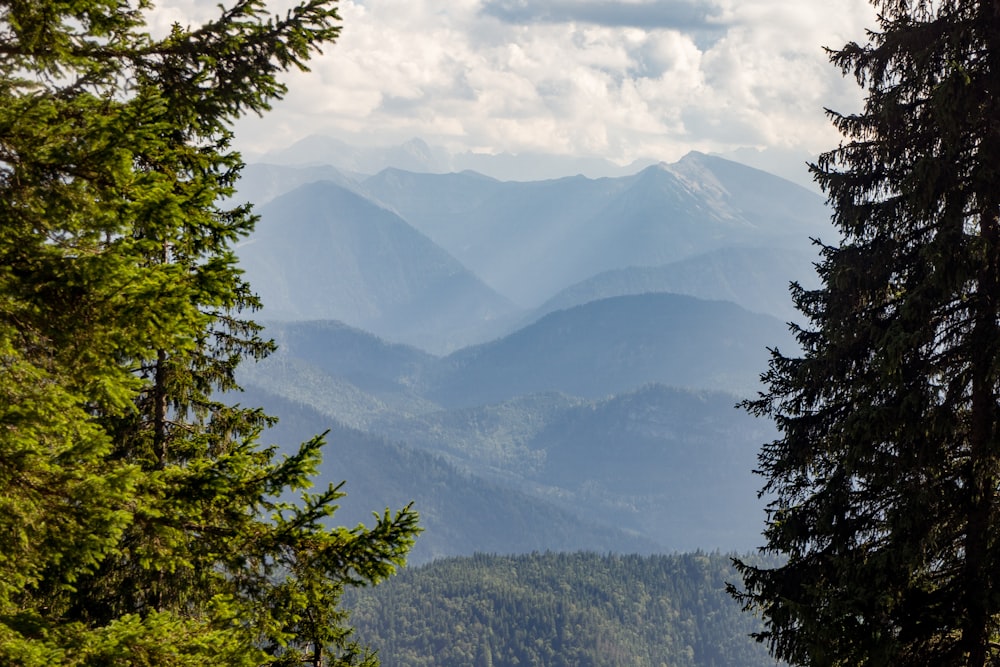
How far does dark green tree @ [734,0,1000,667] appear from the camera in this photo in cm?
1058

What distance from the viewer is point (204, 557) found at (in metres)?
7.50

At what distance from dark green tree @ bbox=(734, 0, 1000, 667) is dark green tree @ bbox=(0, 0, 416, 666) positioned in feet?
A: 23.0

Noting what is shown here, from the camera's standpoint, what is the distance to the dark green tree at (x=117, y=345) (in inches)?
244

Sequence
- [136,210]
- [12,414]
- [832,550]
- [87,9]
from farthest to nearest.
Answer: [832,550] → [87,9] → [136,210] → [12,414]

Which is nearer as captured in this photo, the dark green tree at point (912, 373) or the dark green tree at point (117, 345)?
the dark green tree at point (117, 345)

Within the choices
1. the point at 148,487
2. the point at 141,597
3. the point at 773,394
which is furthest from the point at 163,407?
the point at 773,394

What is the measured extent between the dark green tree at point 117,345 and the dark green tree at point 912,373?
23.0ft

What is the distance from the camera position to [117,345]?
6.39 meters

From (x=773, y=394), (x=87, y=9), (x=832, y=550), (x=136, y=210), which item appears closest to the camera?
(x=136, y=210)

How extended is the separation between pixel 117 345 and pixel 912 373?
10.0 m

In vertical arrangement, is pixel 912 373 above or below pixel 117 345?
above

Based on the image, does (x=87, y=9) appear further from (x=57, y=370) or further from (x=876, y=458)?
(x=876, y=458)

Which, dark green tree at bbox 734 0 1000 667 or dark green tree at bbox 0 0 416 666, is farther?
dark green tree at bbox 734 0 1000 667

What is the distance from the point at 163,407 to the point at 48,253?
763 cm
